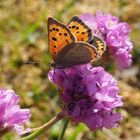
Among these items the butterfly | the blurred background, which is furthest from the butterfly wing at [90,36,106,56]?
the blurred background

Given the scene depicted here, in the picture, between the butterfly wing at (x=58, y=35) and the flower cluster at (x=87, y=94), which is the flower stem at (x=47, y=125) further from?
the butterfly wing at (x=58, y=35)

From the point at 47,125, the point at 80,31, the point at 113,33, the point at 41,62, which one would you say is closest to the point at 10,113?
the point at 47,125

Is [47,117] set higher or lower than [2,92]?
lower

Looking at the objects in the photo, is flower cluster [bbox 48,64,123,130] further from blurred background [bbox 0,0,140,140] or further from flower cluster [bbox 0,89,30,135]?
blurred background [bbox 0,0,140,140]

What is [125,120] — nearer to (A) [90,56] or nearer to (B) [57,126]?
(B) [57,126]

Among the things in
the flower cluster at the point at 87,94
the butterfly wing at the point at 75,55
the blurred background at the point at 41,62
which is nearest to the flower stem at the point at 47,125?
the flower cluster at the point at 87,94

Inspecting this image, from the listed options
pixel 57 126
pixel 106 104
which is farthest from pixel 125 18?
pixel 106 104

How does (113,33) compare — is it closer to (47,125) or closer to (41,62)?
(47,125)
